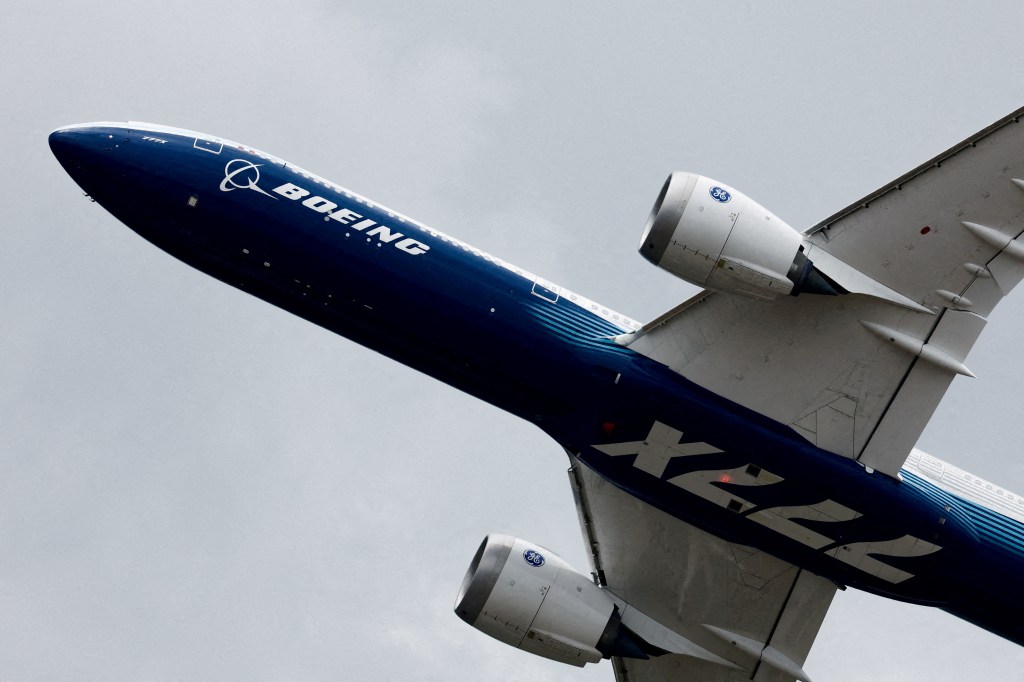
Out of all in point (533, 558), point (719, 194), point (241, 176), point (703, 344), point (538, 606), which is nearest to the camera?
point (719, 194)

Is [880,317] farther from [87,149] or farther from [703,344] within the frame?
[87,149]

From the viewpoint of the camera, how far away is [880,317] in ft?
101

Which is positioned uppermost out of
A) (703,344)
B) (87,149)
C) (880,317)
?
(880,317)

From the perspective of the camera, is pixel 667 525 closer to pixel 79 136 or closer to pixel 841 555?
pixel 841 555

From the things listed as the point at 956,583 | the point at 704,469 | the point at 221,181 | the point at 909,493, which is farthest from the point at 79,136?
the point at 956,583

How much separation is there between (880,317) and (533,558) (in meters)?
10.2

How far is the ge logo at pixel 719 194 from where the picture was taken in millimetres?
28781

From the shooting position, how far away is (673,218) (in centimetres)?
2866

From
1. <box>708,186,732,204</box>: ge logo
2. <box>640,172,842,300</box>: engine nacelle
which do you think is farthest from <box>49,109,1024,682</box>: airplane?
<box>708,186,732,204</box>: ge logo

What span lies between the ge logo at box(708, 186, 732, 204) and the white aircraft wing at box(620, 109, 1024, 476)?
2257 mm

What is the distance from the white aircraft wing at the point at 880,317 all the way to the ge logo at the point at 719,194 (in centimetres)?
226

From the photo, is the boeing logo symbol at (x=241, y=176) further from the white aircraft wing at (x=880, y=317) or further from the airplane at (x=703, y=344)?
the white aircraft wing at (x=880, y=317)

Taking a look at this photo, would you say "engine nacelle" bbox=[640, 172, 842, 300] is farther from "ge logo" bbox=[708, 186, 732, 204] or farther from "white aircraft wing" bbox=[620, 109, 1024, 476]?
"white aircraft wing" bbox=[620, 109, 1024, 476]

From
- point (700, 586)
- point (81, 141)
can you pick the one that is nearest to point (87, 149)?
point (81, 141)
